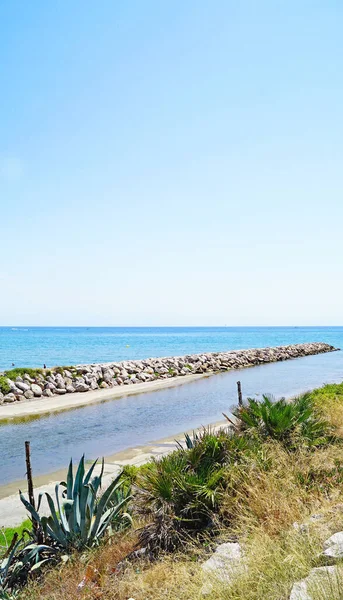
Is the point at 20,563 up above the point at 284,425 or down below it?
below

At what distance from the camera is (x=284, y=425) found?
25.0 feet

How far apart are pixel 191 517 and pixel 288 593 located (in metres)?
2.27

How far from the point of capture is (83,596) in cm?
451

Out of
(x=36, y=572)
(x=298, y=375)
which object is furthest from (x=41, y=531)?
(x=298, y=375)

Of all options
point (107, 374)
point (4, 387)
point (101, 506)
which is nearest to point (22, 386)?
point (4, 387)

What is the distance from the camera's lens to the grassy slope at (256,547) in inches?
150

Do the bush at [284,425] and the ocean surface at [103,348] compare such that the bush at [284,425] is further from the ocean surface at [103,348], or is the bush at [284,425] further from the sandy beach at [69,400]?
the ocean surface at [103,348]

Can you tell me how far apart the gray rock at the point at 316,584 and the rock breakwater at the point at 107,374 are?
20812mm

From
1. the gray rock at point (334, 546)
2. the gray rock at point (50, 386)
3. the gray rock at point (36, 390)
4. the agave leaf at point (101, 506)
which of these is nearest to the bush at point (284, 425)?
the agave leaf at point (101, 506)

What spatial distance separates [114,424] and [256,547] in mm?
14376

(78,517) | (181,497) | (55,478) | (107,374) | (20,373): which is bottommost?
(55,478)

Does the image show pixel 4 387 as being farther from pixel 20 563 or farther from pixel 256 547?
pixel 256 547

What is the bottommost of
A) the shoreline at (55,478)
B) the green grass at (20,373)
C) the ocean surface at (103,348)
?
the ocean surface at (103,348)

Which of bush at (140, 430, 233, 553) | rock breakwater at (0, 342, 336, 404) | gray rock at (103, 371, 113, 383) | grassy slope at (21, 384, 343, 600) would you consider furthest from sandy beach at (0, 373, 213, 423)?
grassy slope at (21, 384, 343, 600)
